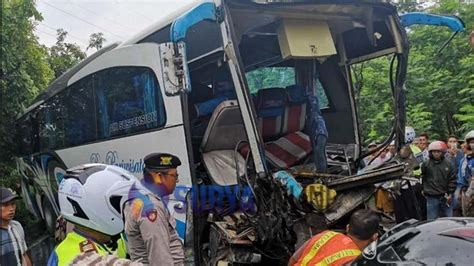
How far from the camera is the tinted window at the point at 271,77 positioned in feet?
20.9

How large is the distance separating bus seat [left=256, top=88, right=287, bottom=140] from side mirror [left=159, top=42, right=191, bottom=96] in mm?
1836

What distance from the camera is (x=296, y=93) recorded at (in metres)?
6.25

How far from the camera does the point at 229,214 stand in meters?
5.00

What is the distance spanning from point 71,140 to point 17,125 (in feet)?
10.4

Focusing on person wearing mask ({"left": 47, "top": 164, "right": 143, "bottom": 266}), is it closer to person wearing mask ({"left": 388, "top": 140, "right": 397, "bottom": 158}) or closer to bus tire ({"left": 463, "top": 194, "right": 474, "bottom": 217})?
person wearing mask ({"left": 388, "top": 140, "right": 397, "bottom": 158})

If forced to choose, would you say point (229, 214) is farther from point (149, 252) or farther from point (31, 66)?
point (31, 66)

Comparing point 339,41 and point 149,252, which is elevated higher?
point 339,41

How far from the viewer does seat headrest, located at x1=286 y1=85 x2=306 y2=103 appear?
6.22m

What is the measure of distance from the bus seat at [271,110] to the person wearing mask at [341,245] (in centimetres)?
327

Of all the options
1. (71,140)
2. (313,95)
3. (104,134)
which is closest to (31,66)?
(71,140)

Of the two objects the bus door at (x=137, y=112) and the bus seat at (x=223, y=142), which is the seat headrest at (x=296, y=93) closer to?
the bus seat at (x=223, y=142)

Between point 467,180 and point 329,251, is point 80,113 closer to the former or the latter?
point 467,180

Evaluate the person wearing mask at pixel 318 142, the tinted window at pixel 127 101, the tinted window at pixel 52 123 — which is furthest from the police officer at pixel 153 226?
the tinted window at pixel 52 123

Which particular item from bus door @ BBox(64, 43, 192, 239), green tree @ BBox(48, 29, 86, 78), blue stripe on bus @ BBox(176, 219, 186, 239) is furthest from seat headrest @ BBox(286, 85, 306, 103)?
green tree @ BBox(48, 29, 86, 78)
